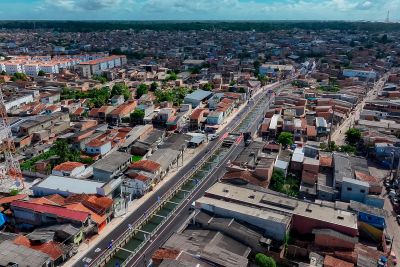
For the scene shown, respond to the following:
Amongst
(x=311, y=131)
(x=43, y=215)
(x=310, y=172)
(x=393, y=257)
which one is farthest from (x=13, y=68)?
(x=393, y=257)

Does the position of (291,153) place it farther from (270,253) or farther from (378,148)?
(270,253)

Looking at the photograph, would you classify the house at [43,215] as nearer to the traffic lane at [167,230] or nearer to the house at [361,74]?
the traffic lane at [167,230]

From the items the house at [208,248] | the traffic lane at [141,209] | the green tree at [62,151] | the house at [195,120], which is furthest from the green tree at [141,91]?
the house at [208,248]

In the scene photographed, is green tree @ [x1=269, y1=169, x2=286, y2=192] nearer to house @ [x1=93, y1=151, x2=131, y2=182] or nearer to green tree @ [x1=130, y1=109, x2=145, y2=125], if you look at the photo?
house @ [x1=93, y1=151, x2=131, y2=182]

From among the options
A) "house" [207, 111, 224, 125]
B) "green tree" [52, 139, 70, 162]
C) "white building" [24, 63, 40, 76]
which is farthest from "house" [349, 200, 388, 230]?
"white building" [24, 63, 40, 76]

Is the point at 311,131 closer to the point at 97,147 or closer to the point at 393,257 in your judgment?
Answer: the point at 393,257
